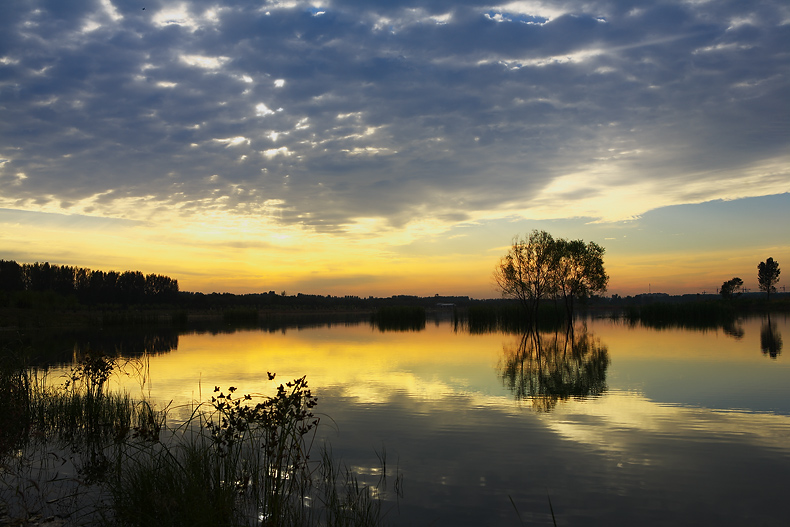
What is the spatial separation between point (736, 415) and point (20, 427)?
15.3m

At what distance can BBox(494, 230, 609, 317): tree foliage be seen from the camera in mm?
53219

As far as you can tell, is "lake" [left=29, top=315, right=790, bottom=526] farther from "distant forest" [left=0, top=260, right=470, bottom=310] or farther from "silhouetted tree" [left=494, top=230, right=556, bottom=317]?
"distant forest" [left=0, top=260, right=470, bottom=310]

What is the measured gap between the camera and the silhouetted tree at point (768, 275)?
11388 cm

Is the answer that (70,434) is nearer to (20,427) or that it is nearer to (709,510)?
(20,427)

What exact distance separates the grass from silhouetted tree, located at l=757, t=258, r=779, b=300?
13844cm

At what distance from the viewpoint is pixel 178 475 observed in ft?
18.8

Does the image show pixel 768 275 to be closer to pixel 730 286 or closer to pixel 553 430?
pixel 730 286

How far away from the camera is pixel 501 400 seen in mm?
13398

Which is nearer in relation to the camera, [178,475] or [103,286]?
[178,475]

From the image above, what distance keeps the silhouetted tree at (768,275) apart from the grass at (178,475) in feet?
454

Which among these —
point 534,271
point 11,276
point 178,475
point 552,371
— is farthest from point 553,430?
point 11,276

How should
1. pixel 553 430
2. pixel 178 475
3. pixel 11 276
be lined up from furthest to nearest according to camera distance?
pixel 11 276 < pixel 553 430 < pixel 178 475

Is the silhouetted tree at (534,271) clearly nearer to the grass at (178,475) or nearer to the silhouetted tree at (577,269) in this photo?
the silhouetted tree at (577,269)

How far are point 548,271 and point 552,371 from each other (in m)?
36.8
